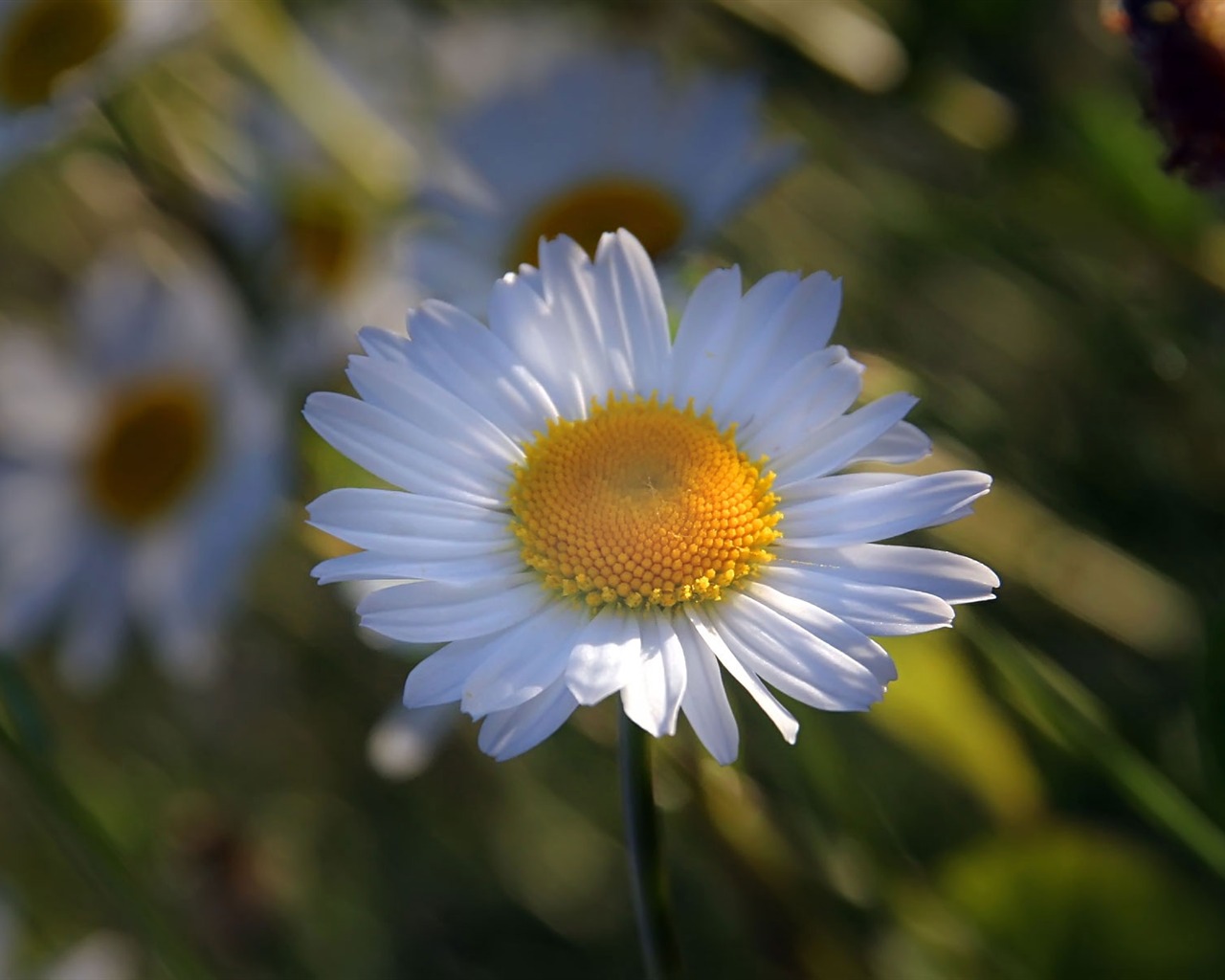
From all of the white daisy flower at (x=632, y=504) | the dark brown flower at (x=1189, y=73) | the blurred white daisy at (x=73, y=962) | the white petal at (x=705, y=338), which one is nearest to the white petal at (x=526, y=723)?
the white daisy flower at (x=632, y=504)

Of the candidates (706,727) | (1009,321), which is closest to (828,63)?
(1009,321)

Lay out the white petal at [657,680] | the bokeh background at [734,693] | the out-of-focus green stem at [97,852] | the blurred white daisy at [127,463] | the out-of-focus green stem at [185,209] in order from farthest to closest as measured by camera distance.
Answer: the blurred white daisy at [127,463] → the out-of-focus green stem at [185,209] → the bokeh background at [734,693] → the out-of-focus green stem at [97,852] → the white petal at [657,680]

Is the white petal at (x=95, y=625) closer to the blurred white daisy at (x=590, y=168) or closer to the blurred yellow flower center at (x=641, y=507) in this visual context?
the blurred white daisy at (x=590, y=168)

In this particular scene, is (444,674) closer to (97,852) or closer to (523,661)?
(523,661)

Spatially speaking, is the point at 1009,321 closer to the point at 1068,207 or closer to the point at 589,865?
the point at 1068,207

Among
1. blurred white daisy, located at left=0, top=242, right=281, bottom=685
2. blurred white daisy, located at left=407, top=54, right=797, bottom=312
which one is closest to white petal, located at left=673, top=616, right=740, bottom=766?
blurred white daisy, located at left=407, top=54, right=797, bottom=312

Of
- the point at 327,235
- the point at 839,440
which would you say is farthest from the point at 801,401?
the point at 327,235
